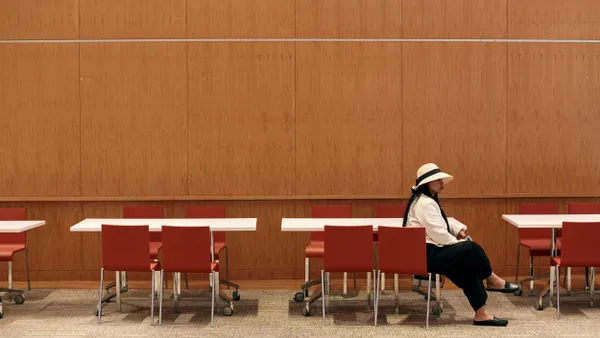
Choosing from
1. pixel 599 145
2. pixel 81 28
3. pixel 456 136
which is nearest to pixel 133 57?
pixel 81 28

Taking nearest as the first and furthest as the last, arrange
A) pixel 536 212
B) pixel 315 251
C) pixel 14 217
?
pixel 315 251 < pixel 14 217 < pixel 536 212

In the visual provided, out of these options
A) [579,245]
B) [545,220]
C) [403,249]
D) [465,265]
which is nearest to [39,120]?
[403,249]

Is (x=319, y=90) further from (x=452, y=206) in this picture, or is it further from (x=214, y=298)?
(x=214, y=298)

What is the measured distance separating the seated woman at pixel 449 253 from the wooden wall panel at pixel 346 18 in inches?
90.8

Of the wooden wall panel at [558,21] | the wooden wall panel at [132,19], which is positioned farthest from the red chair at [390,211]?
the wooden wall panel at [132,19]

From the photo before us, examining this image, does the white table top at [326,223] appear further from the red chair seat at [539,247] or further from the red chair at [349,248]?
the red chair seat at [539,247]

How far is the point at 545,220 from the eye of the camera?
19.9 ft

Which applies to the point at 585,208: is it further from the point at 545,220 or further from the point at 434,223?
the point at 434,223

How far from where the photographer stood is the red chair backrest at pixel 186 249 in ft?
17.8

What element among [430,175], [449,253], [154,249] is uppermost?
[430,175]

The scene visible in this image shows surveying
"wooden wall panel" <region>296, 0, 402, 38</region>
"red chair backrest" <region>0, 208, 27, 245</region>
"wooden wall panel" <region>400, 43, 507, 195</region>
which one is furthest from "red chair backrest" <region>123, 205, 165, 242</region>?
"wooden wall panel" <region>400, 43, 507, 195</region>

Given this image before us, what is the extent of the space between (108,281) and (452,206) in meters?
3.86

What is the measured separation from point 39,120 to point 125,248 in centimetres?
255

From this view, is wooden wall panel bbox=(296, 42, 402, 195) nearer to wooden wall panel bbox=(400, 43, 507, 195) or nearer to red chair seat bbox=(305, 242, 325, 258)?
wooden wall panel bbox=(400, 43, 507, 195)
